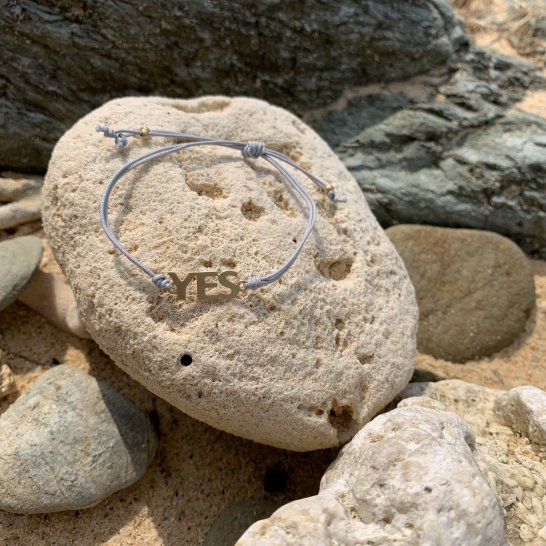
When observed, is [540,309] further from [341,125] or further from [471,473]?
[471,473]

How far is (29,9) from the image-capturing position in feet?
9.21

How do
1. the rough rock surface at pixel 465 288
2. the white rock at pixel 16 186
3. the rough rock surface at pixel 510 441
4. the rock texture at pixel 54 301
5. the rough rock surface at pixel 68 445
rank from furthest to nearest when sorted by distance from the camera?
the white rock at pixel 16 186, the rough rock surface at pixel 465 288, the rock texture at pixel 54 301, the rough rock surface at pixel 68 445, the rough rock surface at pixel 510 441

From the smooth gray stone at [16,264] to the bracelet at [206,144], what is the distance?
2.37 feet

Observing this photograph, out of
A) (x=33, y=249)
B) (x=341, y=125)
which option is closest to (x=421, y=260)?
(x=341, y=125)

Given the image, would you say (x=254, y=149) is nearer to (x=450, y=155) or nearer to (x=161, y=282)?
(x=161, y=282)

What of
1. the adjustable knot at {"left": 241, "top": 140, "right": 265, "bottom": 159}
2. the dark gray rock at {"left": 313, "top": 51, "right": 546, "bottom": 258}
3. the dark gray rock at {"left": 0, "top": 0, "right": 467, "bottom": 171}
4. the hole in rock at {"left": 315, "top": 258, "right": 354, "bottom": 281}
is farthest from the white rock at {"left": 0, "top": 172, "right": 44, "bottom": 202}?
the hole in rock at {"left": 315, "top": 258, "right": 354, "bottom": 281}

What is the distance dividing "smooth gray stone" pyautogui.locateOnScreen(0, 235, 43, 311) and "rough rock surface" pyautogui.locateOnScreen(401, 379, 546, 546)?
69.9 inches

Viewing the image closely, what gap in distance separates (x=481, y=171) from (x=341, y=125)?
0.93m

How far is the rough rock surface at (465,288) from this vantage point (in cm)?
285

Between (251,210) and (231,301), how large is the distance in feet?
1.51

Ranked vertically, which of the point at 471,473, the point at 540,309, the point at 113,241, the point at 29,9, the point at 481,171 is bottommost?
the point at 540,309

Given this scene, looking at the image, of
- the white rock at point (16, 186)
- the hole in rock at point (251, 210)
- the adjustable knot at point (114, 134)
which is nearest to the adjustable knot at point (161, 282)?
the hole in rock at point (251, 210)

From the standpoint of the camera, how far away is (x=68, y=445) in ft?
6.64

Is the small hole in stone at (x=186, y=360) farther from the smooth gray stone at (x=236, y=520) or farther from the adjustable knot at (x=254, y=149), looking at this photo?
the adjustable knot at (x=254, y=149)
